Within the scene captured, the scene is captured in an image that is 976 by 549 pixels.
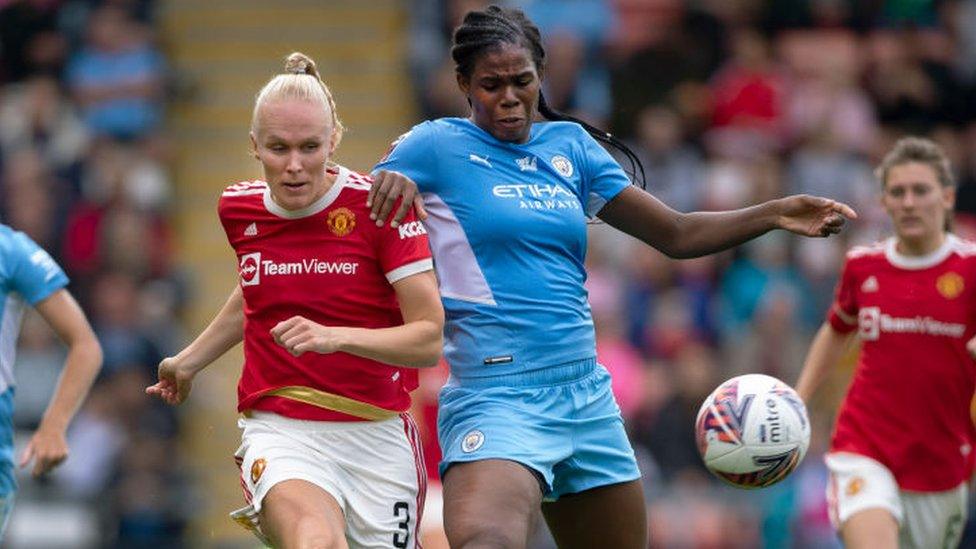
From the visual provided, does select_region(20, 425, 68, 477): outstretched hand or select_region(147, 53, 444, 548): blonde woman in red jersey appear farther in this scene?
select_region(20, 425, 68, 477): outstretched hand

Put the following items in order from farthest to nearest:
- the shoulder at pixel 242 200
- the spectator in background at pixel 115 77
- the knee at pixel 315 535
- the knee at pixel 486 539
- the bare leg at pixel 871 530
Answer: the spectator in background at pixel 115 77 < the bare leg at pixel 871 530 < the shoulder at pixel 242 200 < the knee at pixel 486 539 < the knee at pixel 315 535

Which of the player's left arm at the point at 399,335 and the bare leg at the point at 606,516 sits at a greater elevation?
the player's left arm at the point at 399,335

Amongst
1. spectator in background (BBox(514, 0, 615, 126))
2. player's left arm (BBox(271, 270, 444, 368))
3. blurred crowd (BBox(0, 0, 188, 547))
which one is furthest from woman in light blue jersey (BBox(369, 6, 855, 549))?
spectator in background (BBox(514, 0, 615, 126))

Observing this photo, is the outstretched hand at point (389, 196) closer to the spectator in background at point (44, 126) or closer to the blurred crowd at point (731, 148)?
the blurred crowd at point (731, 148)

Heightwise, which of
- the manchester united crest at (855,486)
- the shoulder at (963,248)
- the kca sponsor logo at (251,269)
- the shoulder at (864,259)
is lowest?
the manchester united crest at (855,486)

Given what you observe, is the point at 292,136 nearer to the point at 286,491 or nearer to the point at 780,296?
the point at 286,491

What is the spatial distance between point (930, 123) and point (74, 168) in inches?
249

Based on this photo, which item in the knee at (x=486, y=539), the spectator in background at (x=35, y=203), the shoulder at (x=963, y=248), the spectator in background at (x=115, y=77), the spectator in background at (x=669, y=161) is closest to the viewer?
the knee at (x=486, y=539)

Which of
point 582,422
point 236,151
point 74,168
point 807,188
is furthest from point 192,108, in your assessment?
point 582,422

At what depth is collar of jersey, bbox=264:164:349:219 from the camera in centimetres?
699

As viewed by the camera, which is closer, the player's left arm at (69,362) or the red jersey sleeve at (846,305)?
the player's left arm at (69,362)

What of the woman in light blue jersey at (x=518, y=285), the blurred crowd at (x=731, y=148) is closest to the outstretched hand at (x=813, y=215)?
the woman in light blue jersey at (x=518, y=285)

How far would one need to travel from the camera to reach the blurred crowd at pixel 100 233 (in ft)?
42.7

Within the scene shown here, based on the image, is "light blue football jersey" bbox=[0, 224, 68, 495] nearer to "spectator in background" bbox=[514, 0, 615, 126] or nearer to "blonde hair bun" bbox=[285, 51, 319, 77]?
"blonde hair bun" bbox=[285, 51, 319, 77]
